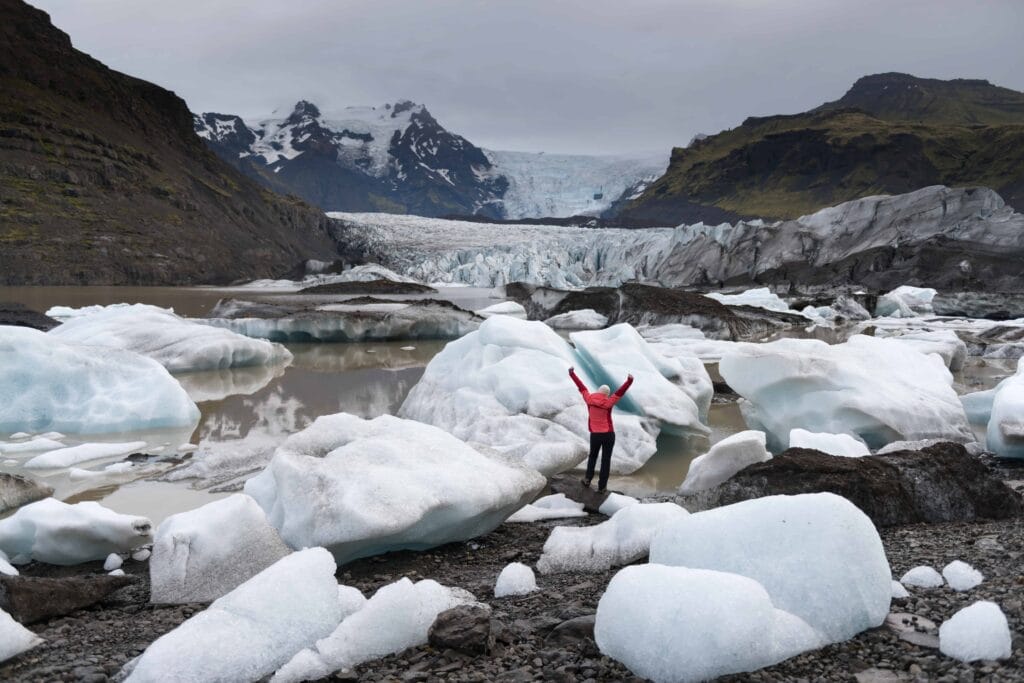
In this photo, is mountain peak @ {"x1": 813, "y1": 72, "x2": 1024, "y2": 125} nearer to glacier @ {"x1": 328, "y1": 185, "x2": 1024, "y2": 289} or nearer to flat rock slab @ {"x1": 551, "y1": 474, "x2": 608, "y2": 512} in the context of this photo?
glacier @ {"x1": 328, "y1": 185, "x2": 1024, "y2": 289}

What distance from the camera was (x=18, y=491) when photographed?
5.39 metres

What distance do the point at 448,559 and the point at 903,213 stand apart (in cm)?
3851

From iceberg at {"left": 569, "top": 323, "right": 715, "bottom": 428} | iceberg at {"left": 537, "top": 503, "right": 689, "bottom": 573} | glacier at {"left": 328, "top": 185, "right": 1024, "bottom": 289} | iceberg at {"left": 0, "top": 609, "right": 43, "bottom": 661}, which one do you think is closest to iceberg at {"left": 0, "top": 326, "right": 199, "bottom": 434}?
iceberg at {"left": 569, "top": 323, "right": 715, "bottom": 428}

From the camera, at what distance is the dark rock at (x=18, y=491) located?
17.3 ft

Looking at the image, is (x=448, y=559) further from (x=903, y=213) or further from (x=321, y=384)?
(x=903, y=213)

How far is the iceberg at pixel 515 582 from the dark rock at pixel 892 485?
5.50ft

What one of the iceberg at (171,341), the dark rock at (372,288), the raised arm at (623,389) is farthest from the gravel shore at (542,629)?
the dark rock at (372,288)

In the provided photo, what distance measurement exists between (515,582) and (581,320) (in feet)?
62.4

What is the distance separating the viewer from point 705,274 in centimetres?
3934

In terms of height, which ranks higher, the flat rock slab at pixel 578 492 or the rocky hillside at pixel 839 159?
the rocky hillside at pixel 839 159

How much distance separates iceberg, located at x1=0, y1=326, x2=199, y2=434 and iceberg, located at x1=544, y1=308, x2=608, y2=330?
46.6 feet

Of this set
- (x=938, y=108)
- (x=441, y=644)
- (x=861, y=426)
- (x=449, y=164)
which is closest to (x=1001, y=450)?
(x=861, y=426)

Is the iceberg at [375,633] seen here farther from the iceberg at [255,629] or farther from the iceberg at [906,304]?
the iceberg at [906,304]

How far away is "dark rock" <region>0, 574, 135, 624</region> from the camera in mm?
3291
